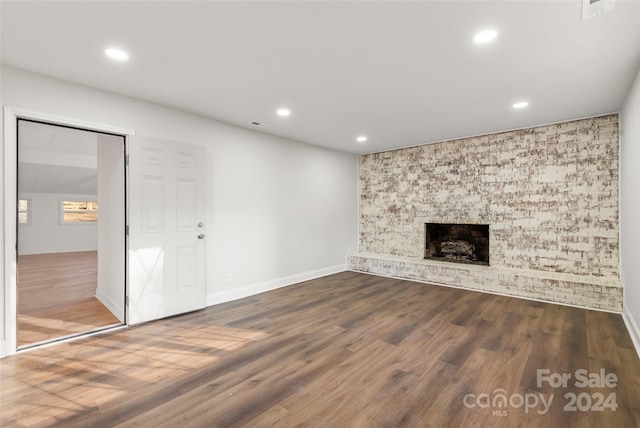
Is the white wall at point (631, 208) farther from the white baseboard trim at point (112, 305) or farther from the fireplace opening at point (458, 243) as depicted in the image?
the white baseboard trim at point (112, 305)

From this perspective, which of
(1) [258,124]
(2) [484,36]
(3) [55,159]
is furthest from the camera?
(3) [55,159]

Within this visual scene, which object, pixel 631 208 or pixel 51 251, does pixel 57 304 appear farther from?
pixel 631 208

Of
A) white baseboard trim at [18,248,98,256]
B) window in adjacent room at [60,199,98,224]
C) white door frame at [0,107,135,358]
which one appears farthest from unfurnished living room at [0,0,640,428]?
white baseboard trim at [18,248,98,256]

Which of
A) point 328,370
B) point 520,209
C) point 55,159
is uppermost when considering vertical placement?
point 55,159

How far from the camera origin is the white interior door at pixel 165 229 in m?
3.31

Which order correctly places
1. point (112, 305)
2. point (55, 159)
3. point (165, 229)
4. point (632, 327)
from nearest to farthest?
point (632, 327) < point (165, 229) < point (112, 305) < point (55, 159)

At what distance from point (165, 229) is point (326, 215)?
10.0ft

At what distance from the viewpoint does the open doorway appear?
3451mm

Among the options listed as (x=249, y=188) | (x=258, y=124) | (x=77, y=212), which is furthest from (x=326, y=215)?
(x=77, y=212)

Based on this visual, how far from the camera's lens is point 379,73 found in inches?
108

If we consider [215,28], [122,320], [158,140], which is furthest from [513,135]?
[122,320]

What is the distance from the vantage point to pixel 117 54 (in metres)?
2.41

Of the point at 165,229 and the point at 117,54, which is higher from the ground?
the point at 117,54

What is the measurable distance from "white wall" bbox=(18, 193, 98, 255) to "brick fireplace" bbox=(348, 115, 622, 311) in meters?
9.02
